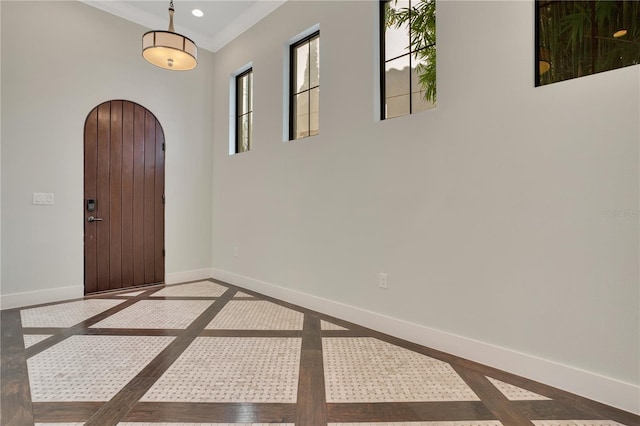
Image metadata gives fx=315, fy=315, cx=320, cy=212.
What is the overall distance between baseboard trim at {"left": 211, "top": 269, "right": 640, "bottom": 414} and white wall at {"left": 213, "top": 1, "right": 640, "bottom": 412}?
0.01 metres

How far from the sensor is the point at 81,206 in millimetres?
3641

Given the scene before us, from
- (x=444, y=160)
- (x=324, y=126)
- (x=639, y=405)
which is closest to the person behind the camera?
(x=639, y=405)

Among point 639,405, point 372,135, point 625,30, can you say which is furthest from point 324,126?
point 639,405

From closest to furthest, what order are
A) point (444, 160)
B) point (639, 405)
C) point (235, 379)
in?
point (639, 405) → point (235, 379) → point (444, 160)

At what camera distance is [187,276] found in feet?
14.8

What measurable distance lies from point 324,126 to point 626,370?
8.92ft

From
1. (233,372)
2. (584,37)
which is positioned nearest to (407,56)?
(584,37)

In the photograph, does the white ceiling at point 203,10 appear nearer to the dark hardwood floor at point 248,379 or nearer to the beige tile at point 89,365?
the dark hardwood floor at point 248,379

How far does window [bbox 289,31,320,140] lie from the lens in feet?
11.1

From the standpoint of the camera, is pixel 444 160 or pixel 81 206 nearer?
pixel 444 160

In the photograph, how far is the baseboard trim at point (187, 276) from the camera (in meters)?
4.34

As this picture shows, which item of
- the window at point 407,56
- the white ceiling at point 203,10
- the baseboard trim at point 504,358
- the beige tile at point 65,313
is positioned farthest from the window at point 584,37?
the beige tile at point 65,313

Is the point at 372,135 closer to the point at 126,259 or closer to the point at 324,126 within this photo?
the point at 324,126

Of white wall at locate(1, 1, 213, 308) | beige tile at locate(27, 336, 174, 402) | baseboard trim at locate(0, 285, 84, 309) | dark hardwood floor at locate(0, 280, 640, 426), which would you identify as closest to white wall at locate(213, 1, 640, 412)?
dark hardwood floor at locate(0, 280, 640, 426)
